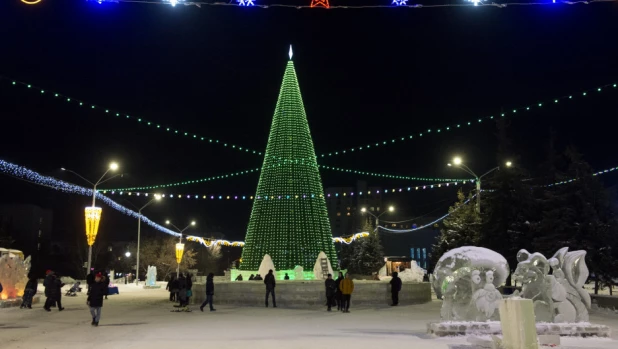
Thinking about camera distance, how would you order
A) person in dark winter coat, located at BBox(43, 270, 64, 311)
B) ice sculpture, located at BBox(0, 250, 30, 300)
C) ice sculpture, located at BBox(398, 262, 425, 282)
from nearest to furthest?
person in dark winter coat, located at BBox(43, 270, 64, 311), ice sculpture, located at BBox(0, 250, 30, 300), ice sculpture, located at BBox(398, 262, 425, 282)

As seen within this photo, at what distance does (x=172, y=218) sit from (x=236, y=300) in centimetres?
5562

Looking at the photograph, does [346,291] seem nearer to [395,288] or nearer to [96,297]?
[395,288]

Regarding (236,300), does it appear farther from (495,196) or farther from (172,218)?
(172,218)

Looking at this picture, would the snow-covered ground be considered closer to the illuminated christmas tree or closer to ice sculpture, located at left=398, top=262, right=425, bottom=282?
the illuminated christmas tree

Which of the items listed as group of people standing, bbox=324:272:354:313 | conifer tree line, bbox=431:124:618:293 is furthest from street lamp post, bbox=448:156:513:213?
group of people standing, bbox=324:272:354:313

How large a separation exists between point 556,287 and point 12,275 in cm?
1891

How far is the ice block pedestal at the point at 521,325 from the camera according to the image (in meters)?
7.03

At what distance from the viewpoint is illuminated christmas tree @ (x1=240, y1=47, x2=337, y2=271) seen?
27234mm

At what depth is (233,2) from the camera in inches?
455

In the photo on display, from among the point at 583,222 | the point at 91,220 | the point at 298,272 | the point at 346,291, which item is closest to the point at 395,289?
the point at 346,291

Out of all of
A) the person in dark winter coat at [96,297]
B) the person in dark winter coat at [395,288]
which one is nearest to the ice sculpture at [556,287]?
the person in dark winter coat at [395,288]

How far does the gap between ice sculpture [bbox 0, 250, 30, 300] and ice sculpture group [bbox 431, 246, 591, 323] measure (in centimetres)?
1626

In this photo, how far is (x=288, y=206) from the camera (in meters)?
27.3

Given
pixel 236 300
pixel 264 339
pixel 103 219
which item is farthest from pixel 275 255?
pixel 103 219
